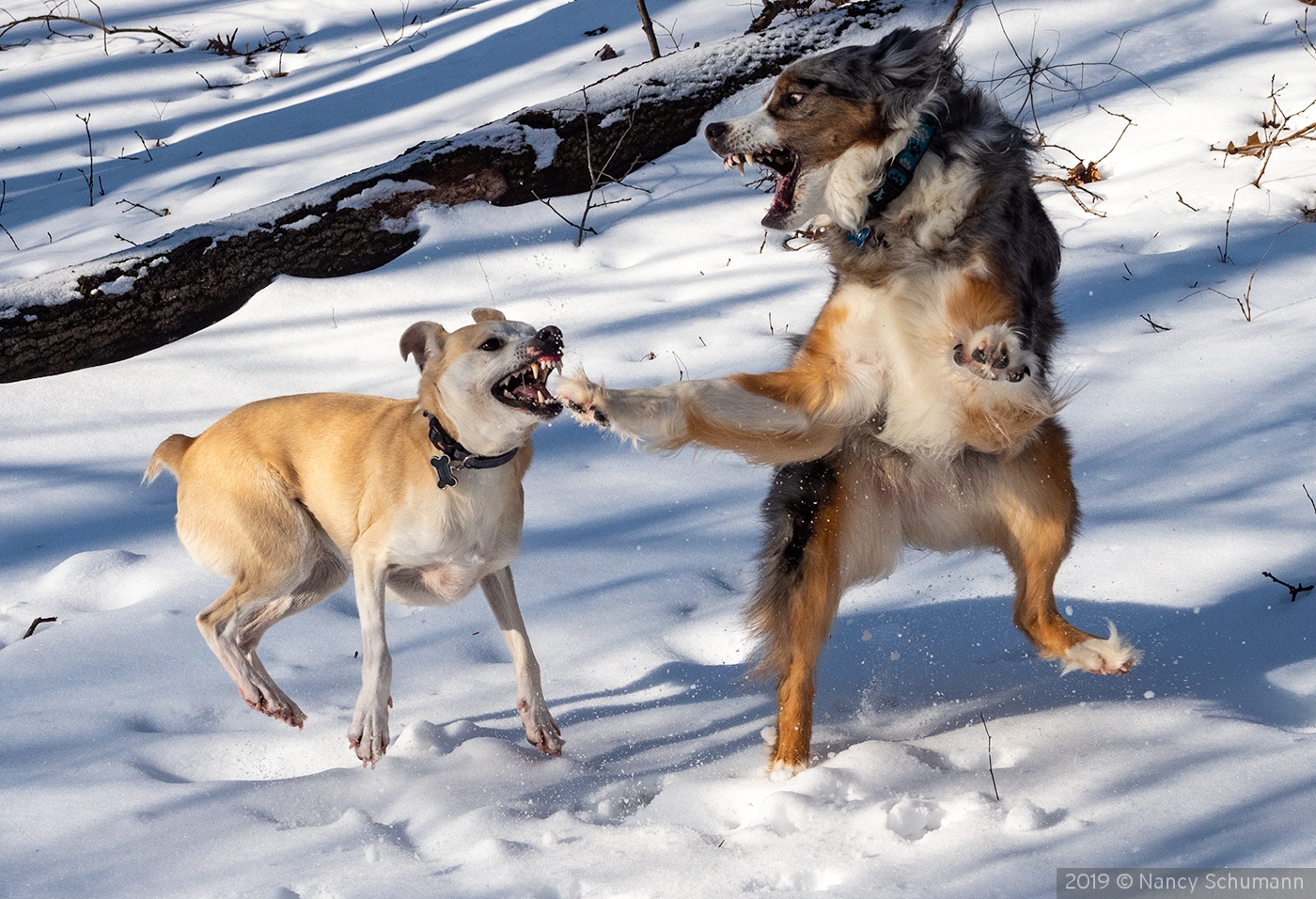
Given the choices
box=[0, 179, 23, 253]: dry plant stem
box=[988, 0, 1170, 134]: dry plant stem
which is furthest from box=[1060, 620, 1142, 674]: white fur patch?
box=[0, 179, 23, 253]: dry plant stem

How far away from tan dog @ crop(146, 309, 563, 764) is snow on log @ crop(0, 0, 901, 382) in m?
2.27

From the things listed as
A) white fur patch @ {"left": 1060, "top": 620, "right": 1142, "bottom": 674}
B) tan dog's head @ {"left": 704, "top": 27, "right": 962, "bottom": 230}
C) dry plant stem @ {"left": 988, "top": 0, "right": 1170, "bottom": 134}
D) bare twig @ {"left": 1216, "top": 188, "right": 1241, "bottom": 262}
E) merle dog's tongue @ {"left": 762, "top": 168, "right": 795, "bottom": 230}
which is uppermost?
tan dog's head @ {"left": 704, "top": 27, "right": 962, "bottom": 230}

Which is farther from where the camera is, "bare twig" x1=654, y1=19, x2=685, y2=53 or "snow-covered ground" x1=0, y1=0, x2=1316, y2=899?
"bare twig" x1=654, y1=19, x2=685, y2=53

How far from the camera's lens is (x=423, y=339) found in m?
3.30

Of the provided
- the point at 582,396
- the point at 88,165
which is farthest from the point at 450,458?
the point at 88,165

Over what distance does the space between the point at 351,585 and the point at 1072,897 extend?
3130 millimetres

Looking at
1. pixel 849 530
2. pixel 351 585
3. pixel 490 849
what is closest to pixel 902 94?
pixel 849 530

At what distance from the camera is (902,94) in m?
3.07

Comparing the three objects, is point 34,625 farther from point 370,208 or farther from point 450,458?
point 370,208

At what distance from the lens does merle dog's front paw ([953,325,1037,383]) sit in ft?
9.19

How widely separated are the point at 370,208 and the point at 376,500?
133 inches

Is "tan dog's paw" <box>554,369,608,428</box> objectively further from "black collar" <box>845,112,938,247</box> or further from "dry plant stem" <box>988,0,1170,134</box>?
"dry plant stem" <box>988,0,1170,134</box>

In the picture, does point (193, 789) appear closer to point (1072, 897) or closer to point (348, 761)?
point (348, 761)

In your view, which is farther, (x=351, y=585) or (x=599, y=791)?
(x=351, y=585)
